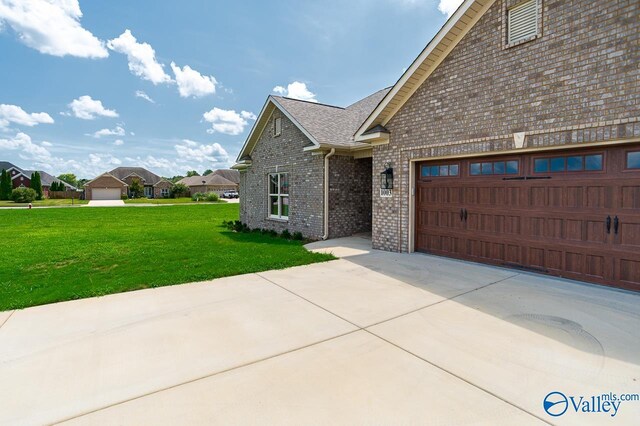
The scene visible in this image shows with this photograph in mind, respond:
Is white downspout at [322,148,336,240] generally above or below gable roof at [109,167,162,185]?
below

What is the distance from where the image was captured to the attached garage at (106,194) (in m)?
57.1

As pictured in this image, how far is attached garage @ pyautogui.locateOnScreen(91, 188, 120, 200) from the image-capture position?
187 feet

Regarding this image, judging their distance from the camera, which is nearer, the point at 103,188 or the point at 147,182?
the point at 103,188

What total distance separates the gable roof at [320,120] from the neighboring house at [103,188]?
52.6 metres

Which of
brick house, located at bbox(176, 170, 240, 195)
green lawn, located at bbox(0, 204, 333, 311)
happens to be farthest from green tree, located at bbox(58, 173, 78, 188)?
green lawn, located at bbox(0, 204, 333, 311)

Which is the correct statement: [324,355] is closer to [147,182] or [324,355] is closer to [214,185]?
[214,185]

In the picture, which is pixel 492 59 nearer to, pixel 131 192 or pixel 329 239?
pixel 329 239

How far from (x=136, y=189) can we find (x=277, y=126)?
58382mm

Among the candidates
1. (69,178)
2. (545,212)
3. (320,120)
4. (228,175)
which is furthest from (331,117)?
(69,178)

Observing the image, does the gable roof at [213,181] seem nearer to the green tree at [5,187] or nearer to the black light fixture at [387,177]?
the green tree at [5,187]

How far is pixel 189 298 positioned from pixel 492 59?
289 inches

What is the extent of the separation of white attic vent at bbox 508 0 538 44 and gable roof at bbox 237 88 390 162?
4965mm

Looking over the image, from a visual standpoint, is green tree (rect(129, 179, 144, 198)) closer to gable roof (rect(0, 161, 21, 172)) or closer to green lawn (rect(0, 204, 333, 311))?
gable roof (rect(0, 161, 21, 172))

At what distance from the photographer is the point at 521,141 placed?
20.7 ft
